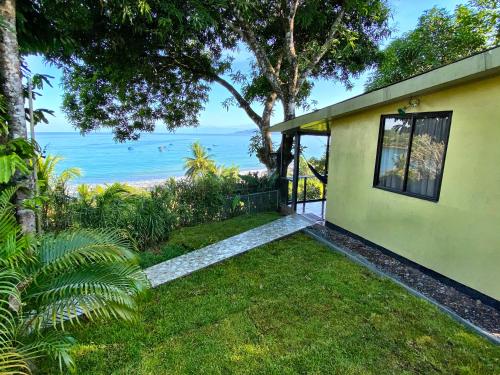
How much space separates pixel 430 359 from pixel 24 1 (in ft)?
19.2

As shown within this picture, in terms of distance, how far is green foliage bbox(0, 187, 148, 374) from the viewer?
2.13 meters

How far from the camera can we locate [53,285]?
7.51ft

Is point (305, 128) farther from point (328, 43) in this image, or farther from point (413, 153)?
point (413, 153)

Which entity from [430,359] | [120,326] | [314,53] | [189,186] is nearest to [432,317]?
[430,359]

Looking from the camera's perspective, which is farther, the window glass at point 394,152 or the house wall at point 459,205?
the window glass at point 394,152

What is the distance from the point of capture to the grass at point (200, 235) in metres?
5.34

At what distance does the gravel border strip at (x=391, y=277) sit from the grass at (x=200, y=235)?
1.65 m

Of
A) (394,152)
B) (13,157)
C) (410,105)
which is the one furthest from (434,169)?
(13,157)

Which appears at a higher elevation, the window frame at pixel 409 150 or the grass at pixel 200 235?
the window frame at pixel 409 150

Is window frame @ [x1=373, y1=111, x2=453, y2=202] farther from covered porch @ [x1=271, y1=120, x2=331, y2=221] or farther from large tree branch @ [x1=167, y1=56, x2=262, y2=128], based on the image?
large tree branch @ [x1=167, y1=56, x2=262, y2=128]

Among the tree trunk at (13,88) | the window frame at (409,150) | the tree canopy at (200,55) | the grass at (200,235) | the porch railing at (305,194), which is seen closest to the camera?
the tree trunk at (13,88)

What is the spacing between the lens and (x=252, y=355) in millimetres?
2713

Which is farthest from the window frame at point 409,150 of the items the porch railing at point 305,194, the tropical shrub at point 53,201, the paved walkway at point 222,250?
the tropical shrub at point 53,201

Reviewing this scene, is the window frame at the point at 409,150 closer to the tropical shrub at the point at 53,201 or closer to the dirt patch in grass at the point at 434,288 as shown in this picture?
the dirt patch in grass at the point at 434,288
